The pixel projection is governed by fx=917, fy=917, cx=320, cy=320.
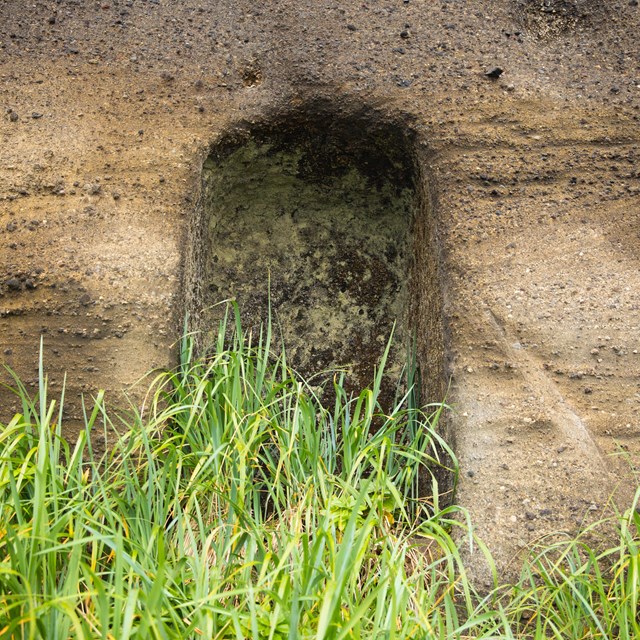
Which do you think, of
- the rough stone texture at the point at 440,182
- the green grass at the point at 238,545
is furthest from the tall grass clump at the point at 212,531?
the rough stone texture at the point at 440,182

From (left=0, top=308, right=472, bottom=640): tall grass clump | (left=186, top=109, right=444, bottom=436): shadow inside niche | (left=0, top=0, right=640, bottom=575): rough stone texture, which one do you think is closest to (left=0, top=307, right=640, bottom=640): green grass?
(left=0, top=308, right=472, bottom=640): tall grass clump

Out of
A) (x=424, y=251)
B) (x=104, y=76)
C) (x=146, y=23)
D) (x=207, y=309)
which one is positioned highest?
(x=146, y=23)

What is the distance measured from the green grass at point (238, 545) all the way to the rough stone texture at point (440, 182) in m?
→ 0.14

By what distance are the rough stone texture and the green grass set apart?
0.46ft

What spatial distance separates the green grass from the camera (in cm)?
149

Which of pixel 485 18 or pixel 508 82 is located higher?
pixel 485 18

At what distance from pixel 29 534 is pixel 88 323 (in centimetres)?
66

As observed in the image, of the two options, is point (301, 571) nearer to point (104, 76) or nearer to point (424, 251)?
point (424, 251)

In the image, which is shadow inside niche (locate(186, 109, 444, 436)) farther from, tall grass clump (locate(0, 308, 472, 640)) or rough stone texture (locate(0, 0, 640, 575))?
tall grass clump (locate(0, 308, 472, 640))

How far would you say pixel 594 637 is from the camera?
1.79m

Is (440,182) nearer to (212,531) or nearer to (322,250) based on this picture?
(322,250)

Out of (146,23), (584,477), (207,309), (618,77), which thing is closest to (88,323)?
(207,309)

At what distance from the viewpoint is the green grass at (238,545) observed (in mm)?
1485

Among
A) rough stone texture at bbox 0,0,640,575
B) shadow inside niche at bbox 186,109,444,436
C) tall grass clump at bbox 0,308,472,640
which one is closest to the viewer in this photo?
tall grass clump at bbox 0,308,472,640
